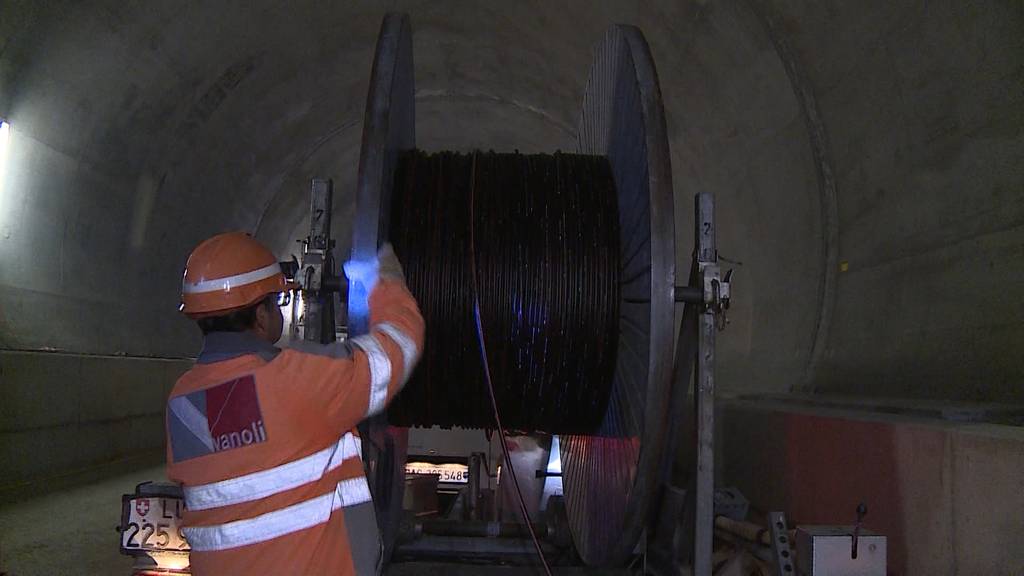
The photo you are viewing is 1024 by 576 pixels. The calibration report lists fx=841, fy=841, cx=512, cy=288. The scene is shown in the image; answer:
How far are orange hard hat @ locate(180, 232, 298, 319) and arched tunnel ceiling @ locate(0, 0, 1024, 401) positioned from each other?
3222 mm

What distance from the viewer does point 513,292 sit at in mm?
3383

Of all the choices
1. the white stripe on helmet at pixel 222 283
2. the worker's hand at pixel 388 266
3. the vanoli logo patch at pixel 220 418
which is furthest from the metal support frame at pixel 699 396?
the vanoli logo patch at pixel 220 418

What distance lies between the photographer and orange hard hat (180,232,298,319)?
6.89ft

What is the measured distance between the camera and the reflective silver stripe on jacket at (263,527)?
1922 mm

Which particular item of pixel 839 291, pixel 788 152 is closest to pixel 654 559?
pixel 839 291

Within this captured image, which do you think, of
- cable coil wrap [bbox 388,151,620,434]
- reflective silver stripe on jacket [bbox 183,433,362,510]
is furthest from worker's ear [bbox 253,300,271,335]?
cable coil wrap [bbox 388,151,620,434]

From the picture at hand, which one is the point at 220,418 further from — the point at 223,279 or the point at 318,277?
the point at 318,277

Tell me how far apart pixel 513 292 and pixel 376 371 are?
54.9 inches

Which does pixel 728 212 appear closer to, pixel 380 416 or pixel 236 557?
pixel 380 416

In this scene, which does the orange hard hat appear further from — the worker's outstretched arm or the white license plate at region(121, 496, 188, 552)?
the white license plate at region(121, 496, 188, 552)

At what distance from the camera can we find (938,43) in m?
4.12

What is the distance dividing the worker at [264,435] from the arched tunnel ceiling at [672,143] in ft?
9.89

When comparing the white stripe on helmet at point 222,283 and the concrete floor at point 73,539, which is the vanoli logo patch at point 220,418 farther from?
the concrete floor at point 73,539

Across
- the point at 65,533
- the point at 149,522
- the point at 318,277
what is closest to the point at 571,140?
the point at 65,533
